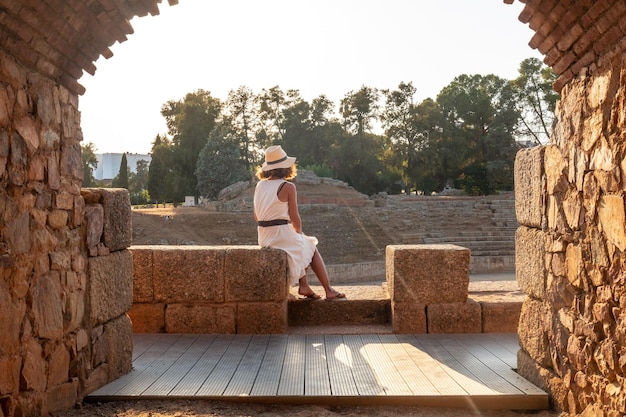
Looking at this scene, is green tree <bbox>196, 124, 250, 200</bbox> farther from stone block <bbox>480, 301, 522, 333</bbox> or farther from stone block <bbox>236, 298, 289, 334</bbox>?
stone block <bbox>480, 301, 522, 333</bbox>

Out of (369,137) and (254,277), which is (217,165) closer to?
(369,137)

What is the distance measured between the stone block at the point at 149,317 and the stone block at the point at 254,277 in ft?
2.00

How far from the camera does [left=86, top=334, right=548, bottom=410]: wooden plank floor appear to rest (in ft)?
12.5

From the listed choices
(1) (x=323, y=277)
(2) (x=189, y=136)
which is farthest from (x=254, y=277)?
(2) (x=189, y=136)

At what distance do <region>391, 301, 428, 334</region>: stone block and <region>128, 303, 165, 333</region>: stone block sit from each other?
2.07 meters

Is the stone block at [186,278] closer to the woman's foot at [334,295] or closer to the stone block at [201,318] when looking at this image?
the stone block at [201,318]

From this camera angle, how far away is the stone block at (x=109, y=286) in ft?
13.2

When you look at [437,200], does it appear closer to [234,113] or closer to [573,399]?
[234,113]

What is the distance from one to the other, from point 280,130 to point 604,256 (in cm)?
4136

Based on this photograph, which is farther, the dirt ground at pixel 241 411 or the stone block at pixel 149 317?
the stone block at pixel 149 317

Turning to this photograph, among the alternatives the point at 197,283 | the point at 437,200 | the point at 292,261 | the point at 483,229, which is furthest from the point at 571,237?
the point at 437,200

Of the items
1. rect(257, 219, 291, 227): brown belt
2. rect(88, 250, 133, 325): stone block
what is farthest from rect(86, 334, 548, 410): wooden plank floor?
rect(257, 219, 291, 227): brown belt

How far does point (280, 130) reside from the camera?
43.8 meters

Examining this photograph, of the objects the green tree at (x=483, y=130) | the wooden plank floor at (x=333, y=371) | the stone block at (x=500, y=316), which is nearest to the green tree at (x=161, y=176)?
the green tree at (x=483, y=130)
